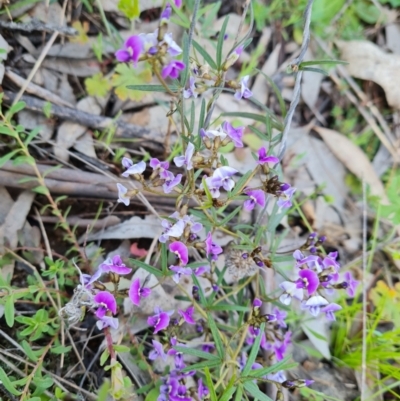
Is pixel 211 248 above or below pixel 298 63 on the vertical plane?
below

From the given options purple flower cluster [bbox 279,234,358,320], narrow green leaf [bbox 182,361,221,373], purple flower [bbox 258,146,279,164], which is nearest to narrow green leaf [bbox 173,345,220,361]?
narrow green leaf [bbox 182,361,221,373]

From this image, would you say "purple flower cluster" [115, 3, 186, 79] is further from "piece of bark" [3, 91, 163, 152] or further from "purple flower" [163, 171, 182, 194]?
"piece of bark" [3, 91, 163, 152]

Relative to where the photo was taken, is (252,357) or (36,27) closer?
(252,357)

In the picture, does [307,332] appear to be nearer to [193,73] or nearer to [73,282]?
[73,282]

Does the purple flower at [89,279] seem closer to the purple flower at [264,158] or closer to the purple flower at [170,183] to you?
the purple flower at [170,183]

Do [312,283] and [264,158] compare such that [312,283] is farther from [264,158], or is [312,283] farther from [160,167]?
[160,167]

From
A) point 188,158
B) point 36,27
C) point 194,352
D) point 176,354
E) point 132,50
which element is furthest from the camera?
point 36,27

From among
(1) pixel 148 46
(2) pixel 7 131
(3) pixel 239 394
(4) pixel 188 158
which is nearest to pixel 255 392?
(3) pixel 239 394
